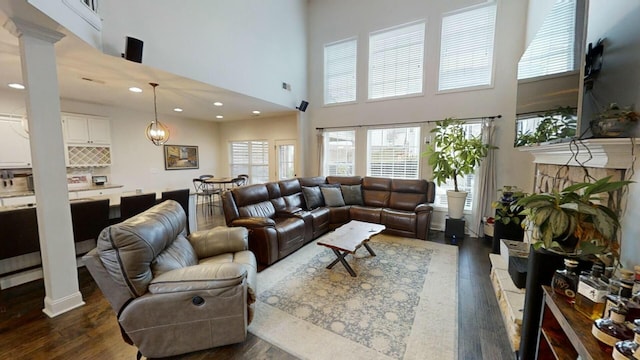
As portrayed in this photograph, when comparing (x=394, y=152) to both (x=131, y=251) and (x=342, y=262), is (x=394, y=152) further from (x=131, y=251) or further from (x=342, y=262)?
(x=131, y=251)

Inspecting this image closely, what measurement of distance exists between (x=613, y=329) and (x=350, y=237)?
225 centimetres

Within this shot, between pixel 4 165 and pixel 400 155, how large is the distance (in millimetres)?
7180

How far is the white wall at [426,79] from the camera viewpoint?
4074mm

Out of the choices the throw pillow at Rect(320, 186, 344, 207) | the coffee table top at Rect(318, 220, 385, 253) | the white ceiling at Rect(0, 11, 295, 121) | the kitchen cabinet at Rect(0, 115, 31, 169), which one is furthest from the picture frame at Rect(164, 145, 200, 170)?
the coffee table top at Rect(318, 220, 385, 253)

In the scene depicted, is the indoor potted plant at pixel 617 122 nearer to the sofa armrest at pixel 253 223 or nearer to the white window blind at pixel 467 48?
the sofa armrest at pixel 253 223

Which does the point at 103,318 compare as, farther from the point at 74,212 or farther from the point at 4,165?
the point at 4,165

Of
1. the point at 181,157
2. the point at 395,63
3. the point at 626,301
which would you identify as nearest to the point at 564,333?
the point at 626,301

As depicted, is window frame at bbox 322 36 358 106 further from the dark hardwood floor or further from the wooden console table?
the wooden console table

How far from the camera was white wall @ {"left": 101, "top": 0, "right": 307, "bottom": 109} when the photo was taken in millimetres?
2926

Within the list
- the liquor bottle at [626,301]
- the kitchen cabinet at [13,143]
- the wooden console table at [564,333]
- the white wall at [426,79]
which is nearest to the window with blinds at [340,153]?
the white wall at [426,79]

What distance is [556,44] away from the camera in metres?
2.12

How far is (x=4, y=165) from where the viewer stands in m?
4.13

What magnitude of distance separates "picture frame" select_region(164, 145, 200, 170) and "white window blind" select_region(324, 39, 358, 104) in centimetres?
428

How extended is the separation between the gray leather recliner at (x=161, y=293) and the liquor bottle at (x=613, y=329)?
1.76 m
